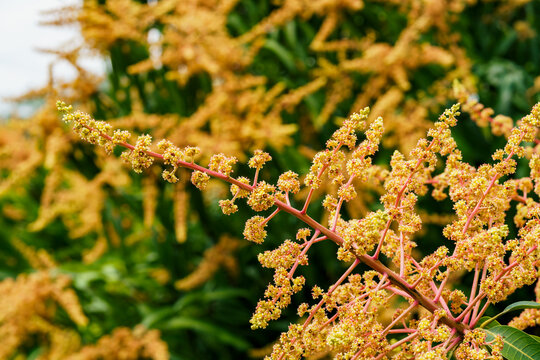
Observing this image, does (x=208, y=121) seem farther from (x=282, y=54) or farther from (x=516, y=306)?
(x=516, y=306)

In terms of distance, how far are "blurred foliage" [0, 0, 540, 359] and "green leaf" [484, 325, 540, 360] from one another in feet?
2.63

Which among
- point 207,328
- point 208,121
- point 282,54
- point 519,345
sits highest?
point 282,54

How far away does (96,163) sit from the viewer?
1.64m

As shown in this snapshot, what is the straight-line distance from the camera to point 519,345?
423 mm

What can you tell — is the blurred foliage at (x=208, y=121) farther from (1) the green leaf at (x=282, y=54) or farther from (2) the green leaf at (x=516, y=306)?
(2) the green leaf at (x=516, y=306)

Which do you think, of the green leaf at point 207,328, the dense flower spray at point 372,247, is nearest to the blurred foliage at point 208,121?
the green leaf at point 207,328

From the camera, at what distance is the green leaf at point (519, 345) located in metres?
0.42

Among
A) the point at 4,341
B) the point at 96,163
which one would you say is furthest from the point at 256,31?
the point at 4,341

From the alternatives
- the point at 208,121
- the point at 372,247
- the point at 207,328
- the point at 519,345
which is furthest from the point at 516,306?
the point at 208,121

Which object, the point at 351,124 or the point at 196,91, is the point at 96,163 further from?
the point at 351,124

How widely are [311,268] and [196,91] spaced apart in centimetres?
75

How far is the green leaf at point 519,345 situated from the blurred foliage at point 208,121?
80 cm

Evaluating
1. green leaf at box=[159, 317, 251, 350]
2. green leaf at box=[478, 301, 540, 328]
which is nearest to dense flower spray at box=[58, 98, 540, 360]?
green leaf at box=[478, 301, 540, 328]

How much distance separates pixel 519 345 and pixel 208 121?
1251 millimetres
